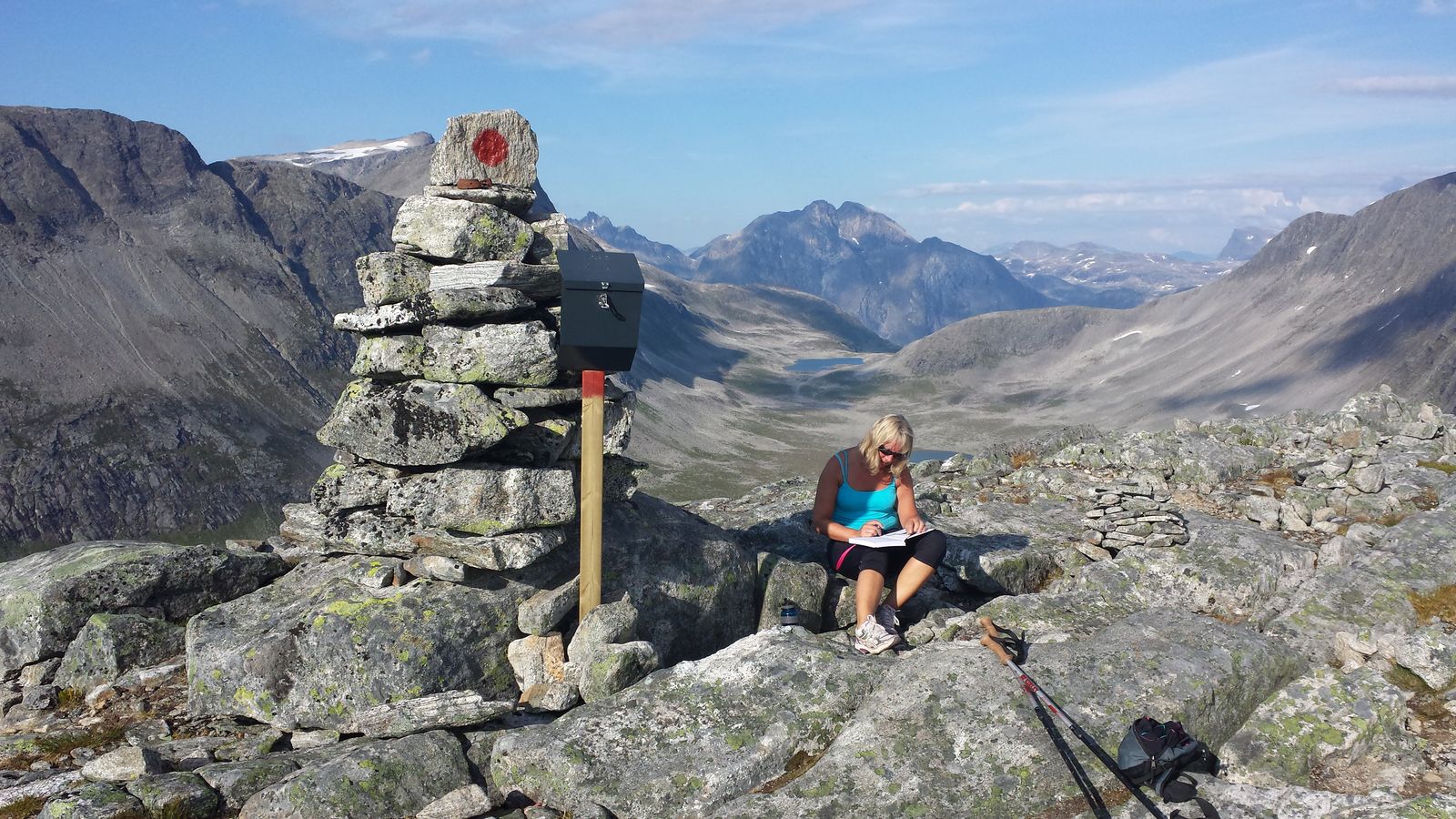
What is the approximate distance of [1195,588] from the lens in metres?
16.2

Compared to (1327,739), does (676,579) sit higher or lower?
higher

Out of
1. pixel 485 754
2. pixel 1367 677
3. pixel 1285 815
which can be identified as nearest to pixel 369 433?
pixel 485 754

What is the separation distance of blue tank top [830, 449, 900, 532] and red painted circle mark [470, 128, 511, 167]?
676 centimetres

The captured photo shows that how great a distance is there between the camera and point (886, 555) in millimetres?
14086

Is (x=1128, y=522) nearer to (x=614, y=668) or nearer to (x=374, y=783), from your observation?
(x=614, y=668)

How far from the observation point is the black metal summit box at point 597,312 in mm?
12320

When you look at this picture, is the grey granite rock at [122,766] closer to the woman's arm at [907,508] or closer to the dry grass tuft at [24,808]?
the dry grass tuft at [24,808]

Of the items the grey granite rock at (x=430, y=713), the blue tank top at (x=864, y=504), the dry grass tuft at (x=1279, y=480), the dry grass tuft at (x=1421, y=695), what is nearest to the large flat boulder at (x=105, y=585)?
the grey granite rock at (x=430, y=713)

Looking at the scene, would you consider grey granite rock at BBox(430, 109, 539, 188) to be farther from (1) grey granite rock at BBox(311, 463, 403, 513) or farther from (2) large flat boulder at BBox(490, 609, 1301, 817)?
(2) large flat boulder at BBox(490, 609, 1301, 817)

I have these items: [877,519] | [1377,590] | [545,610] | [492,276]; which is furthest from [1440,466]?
[492,276]

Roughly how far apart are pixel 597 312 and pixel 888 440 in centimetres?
435

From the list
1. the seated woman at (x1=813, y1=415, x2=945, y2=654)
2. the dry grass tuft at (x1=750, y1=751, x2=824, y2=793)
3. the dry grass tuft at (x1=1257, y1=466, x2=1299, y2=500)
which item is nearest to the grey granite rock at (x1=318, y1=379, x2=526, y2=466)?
the seated woman at (x1=813, y1=415, x2=945, y2=654)

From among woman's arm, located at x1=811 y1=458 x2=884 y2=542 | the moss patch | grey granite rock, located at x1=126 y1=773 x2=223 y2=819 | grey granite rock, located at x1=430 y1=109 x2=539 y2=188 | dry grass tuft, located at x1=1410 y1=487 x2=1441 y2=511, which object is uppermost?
grey granite rock, located at x1=430 y1=109 x2=539 y2=188

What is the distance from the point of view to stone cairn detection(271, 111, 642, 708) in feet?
42.9
